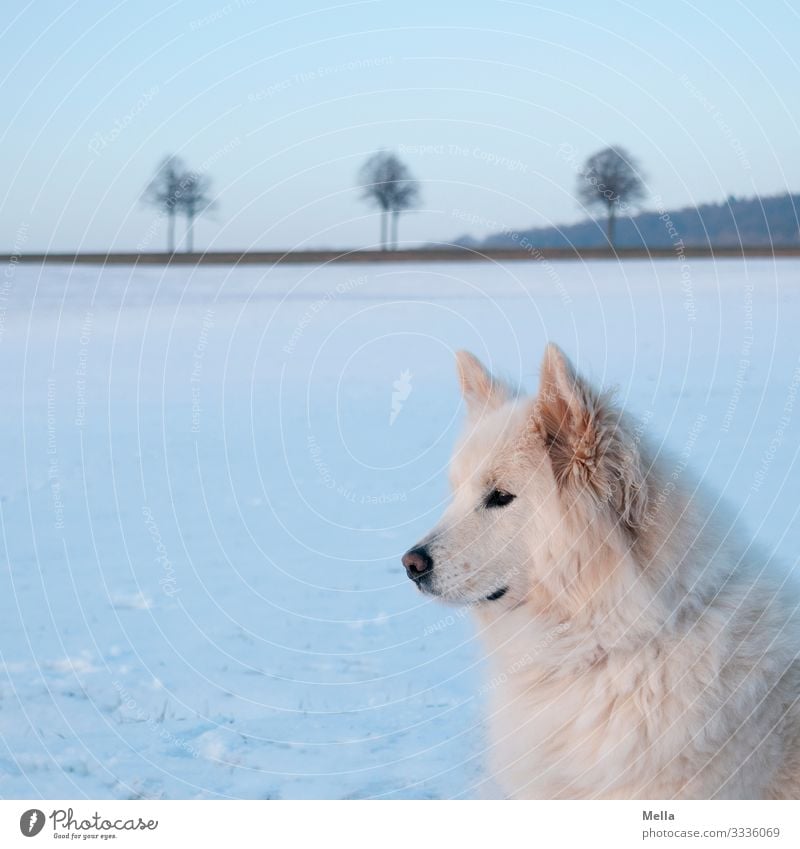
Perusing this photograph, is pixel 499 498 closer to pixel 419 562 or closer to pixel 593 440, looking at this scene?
pixel 419 562

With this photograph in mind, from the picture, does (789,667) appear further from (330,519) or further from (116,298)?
(116,298)

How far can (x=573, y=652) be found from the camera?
4.41m

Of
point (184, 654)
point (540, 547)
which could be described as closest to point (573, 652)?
point (540, 547)

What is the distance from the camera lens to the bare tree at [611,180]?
7.14m

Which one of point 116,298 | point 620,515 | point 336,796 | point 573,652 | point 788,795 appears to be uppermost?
point 116,298

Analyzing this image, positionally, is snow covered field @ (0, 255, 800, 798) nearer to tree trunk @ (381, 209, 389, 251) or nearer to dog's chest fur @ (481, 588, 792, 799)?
dog's chest fur @ (481, 588, 792, 799)

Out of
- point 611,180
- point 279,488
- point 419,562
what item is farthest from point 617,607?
point 279,488

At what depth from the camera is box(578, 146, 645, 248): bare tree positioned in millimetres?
7145

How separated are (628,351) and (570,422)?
30.0ft

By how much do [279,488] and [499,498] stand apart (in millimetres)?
6347

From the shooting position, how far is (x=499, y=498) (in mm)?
4531

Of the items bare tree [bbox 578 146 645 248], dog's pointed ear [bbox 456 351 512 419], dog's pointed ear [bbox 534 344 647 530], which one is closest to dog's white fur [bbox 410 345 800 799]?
dog's pointed ear [bbox 534 344 647 530]

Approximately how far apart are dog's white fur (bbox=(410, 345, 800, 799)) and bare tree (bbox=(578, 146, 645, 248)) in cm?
309

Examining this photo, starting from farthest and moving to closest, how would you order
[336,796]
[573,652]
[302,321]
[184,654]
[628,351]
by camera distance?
1. [302,321]
2. [628,351]
3. [184,654]
4. [336,796]
5. [573,652]
